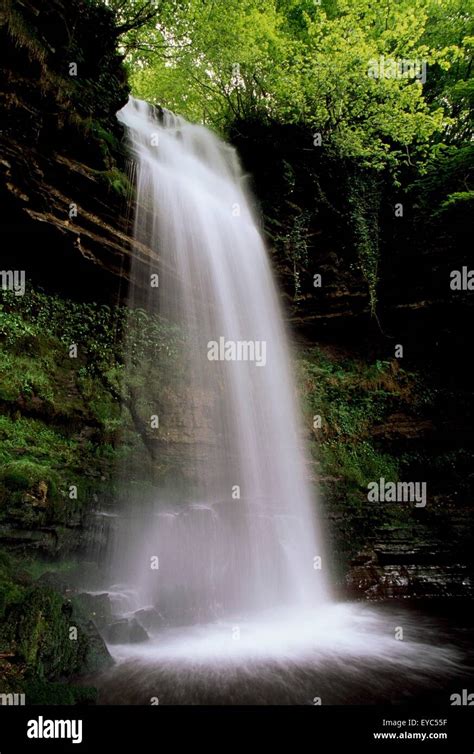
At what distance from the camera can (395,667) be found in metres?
5.15

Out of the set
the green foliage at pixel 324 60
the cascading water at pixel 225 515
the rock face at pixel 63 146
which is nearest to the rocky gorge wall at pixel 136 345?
the rock face at pixel 63 146

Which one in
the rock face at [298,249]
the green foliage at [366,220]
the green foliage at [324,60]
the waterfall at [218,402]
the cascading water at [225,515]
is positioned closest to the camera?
the cascading water at [225,515]

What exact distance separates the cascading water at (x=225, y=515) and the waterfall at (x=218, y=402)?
0.10 ft

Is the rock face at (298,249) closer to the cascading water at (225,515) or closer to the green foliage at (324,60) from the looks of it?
the cascading water at (225,515)

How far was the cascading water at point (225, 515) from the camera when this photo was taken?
4.91m

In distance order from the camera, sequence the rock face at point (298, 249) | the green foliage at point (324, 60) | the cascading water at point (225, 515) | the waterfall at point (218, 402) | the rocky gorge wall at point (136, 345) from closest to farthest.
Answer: the cascading water at point (225, 515) → the rocky gorge wall at point (136, 345) → the waterfall at point (218, 402) → the rock face at point (298, 249) → the green foliage at point (324, 60)

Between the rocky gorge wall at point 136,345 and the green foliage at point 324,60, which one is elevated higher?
the green foliage at point 324,60

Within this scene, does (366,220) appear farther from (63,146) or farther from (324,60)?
(63,146)

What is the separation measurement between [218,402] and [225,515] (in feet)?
9.43

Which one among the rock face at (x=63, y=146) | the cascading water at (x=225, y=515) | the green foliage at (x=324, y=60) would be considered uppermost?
the green foliage at (x=324, y=60)

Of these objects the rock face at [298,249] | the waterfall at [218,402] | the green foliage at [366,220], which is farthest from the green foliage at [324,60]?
the waterfall at [218,402]

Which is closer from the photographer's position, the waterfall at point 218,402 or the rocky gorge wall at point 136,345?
the rocky gorge wall at point 136,345

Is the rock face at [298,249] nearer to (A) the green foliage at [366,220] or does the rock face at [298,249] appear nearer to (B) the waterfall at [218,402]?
(A) the green foliage at [366,220]

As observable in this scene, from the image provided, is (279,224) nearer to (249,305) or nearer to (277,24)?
(249,305)
